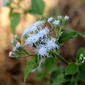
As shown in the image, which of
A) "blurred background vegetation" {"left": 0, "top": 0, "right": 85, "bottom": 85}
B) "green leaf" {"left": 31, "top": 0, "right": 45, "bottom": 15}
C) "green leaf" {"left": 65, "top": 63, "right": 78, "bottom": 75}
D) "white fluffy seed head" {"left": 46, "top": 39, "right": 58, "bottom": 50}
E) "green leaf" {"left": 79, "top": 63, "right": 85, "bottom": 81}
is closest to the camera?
"white fluffy seed head" {"left": 46, "top": 39, "right": 58, "bottom": 50}

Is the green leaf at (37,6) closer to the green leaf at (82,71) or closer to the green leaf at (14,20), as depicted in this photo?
the green leaf at (14,20)

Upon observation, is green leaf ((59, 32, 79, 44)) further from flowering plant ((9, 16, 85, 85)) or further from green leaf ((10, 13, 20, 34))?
green leaf ((10, 13, 20, 34))

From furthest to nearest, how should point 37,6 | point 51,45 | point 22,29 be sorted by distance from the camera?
point 22,29 < point 37,6 < point 51,45

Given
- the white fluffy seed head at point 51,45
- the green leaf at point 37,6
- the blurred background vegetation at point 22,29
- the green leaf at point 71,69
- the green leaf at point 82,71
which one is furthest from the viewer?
the blurred background vegetation at point 22,29

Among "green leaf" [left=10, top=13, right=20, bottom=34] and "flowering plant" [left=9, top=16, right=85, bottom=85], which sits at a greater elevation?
"green leaf" [left=10, top=13, right=20, bottom=34]

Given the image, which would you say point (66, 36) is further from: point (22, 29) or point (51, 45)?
point (22, 29)

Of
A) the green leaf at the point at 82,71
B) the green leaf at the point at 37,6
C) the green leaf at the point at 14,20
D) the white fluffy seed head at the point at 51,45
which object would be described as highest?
the green leaf at the point at 37,6

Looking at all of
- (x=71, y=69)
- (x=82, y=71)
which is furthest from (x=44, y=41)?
(x=82, y=71)

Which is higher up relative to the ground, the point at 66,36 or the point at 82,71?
the point at 66,36

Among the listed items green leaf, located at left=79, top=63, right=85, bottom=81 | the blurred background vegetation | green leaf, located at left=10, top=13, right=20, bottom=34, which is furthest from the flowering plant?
the blurred background vegetation

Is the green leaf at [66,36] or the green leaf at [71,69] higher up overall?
the green leaf at [66,36]

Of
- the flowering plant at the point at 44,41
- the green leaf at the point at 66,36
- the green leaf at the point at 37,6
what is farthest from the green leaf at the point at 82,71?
the green leaf at the point at 37,6
